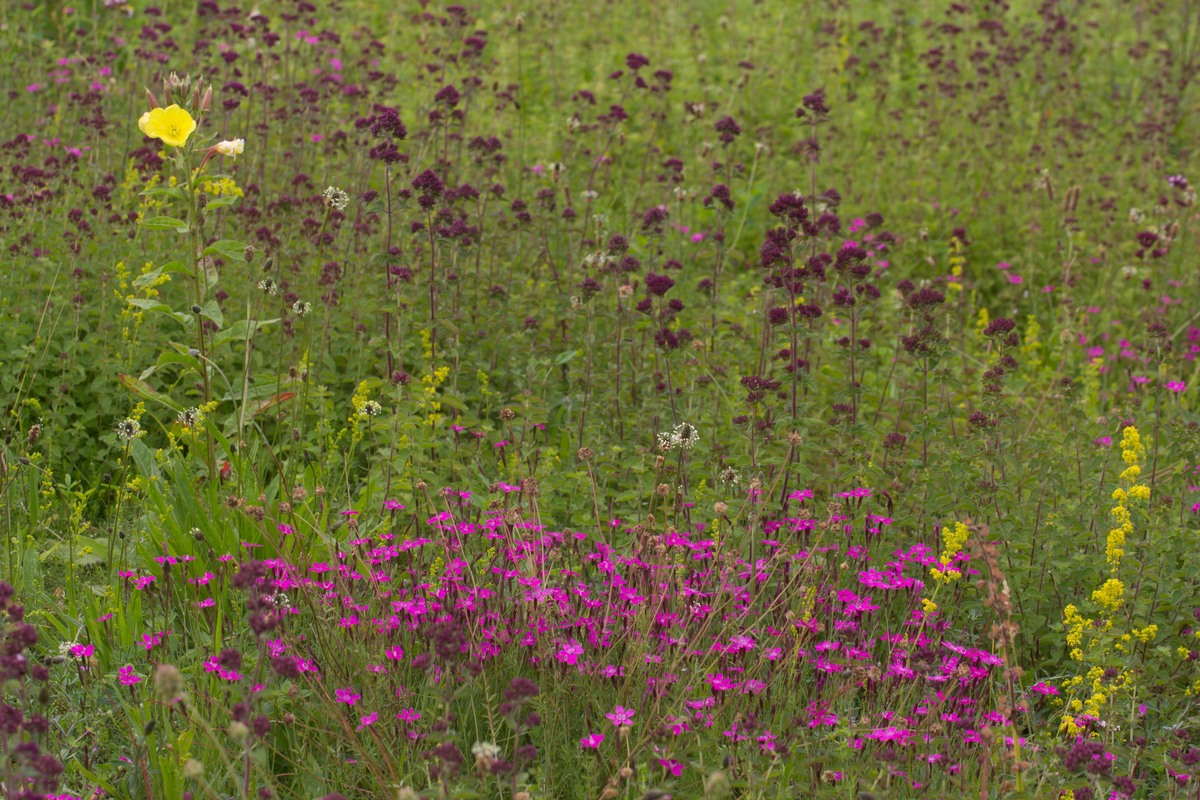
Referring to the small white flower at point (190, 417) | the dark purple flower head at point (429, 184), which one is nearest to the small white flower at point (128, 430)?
the small white flower at point (190, 417)

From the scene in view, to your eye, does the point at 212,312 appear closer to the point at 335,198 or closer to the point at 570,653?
the point at 335,198

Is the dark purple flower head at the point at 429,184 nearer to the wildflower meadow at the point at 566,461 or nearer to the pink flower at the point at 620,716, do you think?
the wildflower meadow at the point at 566,461

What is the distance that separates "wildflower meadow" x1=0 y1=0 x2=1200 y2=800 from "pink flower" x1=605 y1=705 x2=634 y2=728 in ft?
0.24

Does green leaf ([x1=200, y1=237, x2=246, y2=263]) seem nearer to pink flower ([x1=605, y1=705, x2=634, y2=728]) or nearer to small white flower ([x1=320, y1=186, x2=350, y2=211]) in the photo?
small white flower ([x1=320, y1=186, x2=350, y2=211])

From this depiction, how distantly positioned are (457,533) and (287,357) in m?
1.77

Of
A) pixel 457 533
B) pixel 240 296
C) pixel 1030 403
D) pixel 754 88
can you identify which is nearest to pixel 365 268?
pixel 240 296

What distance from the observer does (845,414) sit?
412 centimetres

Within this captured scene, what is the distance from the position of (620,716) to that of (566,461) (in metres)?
2.22

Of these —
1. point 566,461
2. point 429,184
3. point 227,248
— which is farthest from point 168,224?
point 566,461

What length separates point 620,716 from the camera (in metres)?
2.62

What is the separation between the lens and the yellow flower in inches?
137

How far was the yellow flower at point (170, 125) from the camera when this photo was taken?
348 cm

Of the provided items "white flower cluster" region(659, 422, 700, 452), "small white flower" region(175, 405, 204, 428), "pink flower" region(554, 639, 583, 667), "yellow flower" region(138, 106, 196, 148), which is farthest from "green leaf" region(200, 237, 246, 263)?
"pink flower" region(554, 639, 583, 667)

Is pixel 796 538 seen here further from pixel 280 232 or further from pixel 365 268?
pixel 280 232
